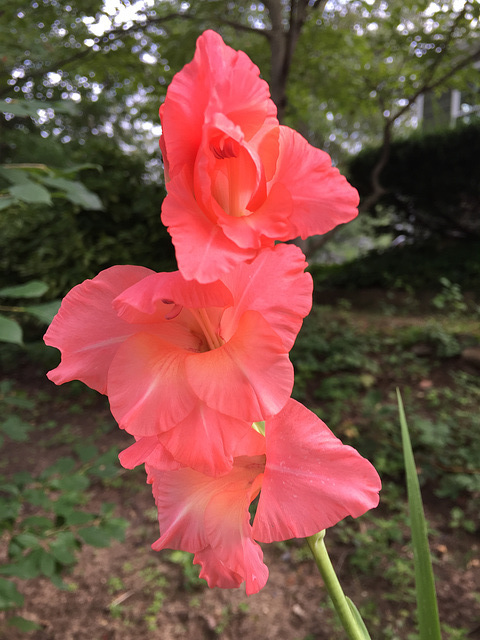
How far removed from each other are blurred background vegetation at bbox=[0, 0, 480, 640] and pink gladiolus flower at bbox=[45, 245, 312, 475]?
2.29 feet

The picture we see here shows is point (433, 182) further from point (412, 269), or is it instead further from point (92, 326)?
point (92, 326)

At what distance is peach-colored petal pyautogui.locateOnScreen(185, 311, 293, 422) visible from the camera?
16.8 inches

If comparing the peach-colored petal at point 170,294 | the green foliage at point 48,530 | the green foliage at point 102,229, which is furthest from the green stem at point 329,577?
the green foliage at point 102,229

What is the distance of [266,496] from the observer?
0.48m

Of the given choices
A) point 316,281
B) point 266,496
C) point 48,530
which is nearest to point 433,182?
point 316,281

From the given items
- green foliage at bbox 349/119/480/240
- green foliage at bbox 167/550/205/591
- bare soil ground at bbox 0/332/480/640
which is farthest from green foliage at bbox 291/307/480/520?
green foliage at bbox 349/119/480/240

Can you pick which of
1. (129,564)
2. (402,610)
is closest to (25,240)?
(129,564)

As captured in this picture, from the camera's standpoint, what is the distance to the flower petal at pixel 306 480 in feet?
1.48

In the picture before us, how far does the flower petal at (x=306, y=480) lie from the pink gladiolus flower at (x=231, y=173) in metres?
0.18

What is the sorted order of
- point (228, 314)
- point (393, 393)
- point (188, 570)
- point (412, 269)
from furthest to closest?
point (412, 269) < point (393, 393) < point (188, 570) < point (228, 314)

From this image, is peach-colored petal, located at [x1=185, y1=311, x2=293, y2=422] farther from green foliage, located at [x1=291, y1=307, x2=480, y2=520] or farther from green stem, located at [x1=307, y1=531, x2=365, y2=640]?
green foliage, located at [x1=291, y1=307, x2=480, y2=520]

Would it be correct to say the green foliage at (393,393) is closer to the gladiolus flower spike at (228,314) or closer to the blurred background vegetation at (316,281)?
the blurred background vegetation at (316,281)

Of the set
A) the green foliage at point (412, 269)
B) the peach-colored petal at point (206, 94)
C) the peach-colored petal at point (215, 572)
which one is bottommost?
the green foliage at point (412, 269)

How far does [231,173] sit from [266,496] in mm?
346
